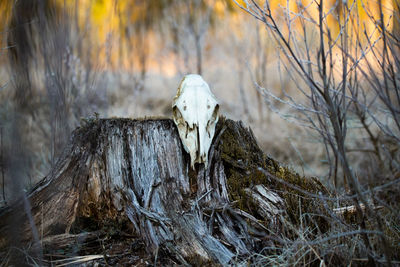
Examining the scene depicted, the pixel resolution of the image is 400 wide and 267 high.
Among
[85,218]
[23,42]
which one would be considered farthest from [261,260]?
[23,42]

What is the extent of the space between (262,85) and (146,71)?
7.17 meters

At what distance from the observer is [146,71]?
32.4 feet

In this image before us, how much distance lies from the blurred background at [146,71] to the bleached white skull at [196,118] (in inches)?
23.1

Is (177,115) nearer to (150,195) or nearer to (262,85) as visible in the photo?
(150,195)

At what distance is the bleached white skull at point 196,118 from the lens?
7.74 feet

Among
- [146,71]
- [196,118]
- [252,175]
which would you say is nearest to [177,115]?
[196,118]

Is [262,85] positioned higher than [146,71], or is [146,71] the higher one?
[146,71]

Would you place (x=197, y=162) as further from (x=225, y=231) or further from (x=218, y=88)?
(x=218, y=88)

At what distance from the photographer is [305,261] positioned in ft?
6.37

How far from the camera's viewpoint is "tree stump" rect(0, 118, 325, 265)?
2133mm

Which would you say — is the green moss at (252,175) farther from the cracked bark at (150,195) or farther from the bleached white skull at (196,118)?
the bleached white skull at (196,118)

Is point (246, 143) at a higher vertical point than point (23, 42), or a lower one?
lower

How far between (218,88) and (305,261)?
9424mm

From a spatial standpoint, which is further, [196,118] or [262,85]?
[262,85]
